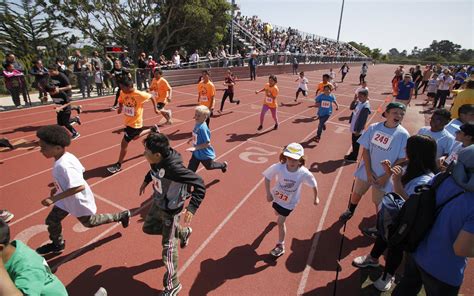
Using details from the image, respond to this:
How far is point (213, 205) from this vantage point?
5312mm

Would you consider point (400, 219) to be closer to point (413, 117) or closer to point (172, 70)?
point (413, 117)

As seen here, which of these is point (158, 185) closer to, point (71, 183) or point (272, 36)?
point (71, 183)

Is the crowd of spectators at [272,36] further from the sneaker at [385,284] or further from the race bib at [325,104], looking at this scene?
the sneaker at [385,284]

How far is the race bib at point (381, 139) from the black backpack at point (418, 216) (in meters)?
1.68

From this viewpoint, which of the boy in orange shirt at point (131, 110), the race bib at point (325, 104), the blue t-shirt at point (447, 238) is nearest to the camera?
the blue t-shirt at point (447, 238)

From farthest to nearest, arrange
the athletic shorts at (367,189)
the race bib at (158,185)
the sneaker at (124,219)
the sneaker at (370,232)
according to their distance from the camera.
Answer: the sneaker at (370,232), the sneaker at (124,219), the athletic shorts at (367,189), the race bib at (158,185)

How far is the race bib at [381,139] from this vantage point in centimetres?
402

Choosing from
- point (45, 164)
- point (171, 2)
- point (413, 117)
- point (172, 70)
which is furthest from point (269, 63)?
point (45, 164)

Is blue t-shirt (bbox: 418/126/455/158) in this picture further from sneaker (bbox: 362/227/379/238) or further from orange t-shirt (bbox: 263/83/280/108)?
orange t-shirt (bbox: 263/83/280/108)

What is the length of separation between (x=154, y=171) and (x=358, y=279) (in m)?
2.98

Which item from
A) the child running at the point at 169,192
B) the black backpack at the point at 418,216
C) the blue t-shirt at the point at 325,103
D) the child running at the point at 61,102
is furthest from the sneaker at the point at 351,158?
the child running at the point at 61,102

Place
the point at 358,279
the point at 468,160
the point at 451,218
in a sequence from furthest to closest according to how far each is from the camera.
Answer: the point at 358,279, the point at 451,218, the point at 468,160

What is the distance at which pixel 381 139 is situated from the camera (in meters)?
4.09

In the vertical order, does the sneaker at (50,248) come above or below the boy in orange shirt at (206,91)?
below
